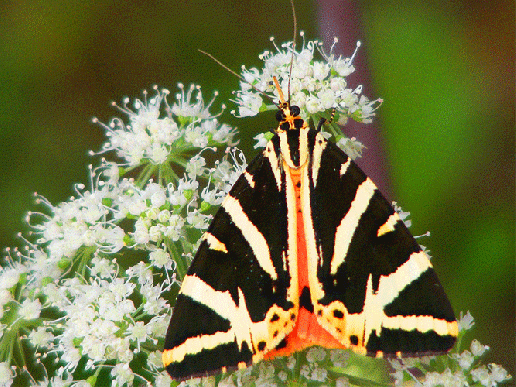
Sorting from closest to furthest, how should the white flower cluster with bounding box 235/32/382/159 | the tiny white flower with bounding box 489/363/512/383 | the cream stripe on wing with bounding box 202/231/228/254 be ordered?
the cream stripe on wing with bounding box 202/231/228/254
the tiny white flower with bounding box 489/363/512/383
the white flower cluster with bounding box 235/32/382/159

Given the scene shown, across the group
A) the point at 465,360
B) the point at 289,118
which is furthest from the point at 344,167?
the point at 465,360

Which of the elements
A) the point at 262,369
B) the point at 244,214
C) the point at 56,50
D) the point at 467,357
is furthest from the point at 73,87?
the point at 467,357

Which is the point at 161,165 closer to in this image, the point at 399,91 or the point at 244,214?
the point at 244,214

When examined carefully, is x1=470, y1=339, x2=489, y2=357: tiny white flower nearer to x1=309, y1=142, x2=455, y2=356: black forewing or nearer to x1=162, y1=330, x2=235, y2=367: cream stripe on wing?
x1=309, y1=142, x2=455, y2=356: black forewing

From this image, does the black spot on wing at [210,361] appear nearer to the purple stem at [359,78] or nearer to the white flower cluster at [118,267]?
the white flower cluster at [118,267]

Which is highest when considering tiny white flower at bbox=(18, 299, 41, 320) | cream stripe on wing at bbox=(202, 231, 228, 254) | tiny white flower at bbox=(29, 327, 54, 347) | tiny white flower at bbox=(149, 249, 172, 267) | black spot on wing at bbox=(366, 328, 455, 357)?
tiny white flower at bbox=(149, 249, 172, 267)

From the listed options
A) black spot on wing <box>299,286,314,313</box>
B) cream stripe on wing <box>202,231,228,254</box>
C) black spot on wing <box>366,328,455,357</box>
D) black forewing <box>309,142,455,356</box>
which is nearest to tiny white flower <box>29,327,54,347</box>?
cream stripe on wing <box>202,231,228,254</box>
